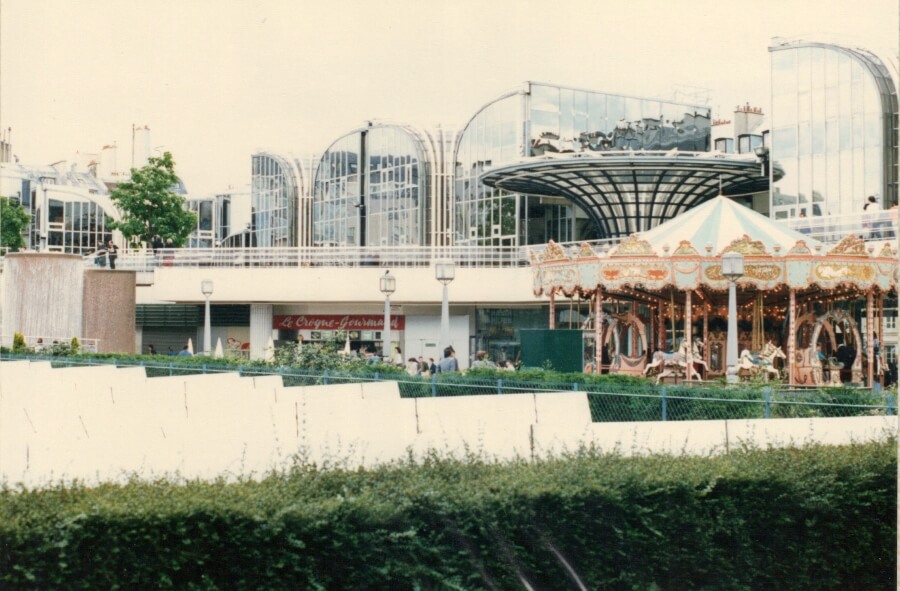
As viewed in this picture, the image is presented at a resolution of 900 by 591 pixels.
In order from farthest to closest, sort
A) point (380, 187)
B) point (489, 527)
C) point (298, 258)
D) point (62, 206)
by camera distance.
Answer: point (62, 206), point (380, 187), point (298, 258), point (489, 527)

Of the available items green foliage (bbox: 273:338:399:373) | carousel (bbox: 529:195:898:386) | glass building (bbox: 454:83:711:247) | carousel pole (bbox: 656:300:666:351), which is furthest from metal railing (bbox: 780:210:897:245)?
green foliage (bbox: 273:338:399:373)

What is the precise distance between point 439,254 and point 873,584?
38.2 metres

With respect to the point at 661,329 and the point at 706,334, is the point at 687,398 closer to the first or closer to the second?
the point at 706,334

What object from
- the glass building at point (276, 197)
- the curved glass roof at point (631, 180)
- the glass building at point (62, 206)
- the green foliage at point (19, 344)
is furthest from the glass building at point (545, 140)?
the glass building at point (62, 206)

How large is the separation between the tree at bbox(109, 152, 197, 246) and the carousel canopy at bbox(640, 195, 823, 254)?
3144 cm

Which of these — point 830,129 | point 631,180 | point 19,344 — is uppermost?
point 830,129

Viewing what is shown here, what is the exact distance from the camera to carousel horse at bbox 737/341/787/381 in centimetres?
2662

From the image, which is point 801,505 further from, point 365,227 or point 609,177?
point 365,227

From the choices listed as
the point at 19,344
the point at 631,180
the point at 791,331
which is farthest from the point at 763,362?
the point at 19,344

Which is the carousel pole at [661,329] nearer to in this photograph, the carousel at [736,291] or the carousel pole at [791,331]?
the carousel at [736,291]

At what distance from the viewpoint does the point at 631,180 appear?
4328cm

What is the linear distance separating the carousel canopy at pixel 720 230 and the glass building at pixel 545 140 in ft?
50.4

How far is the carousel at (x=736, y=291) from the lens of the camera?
93.0ft

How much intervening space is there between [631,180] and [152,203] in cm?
2568
